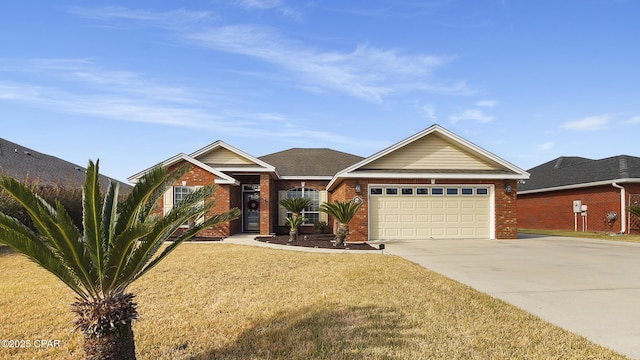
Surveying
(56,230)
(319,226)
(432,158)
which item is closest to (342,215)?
(432,158)

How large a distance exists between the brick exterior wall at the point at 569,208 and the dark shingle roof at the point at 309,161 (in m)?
13.8

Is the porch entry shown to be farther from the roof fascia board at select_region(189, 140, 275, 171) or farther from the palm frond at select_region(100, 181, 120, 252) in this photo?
the palm frond at select_region(100, 181, 120, 252)

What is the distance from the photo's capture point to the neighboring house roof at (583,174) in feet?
65.8

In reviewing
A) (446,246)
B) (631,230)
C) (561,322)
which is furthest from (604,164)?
(561,322)

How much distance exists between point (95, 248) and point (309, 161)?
2015 cm

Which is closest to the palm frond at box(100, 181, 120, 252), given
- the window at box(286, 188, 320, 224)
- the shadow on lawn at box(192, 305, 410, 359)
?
the shadow on lawn at box(192, 305, 410, 359)

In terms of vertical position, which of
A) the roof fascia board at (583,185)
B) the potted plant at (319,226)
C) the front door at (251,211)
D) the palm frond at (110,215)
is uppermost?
the roof fascia board at (583,185)

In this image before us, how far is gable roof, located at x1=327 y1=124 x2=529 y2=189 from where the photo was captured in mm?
15969

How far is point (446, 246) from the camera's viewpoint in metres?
13.6

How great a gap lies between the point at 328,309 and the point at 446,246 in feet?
30.2

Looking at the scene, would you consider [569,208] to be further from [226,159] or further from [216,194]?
[216,194]

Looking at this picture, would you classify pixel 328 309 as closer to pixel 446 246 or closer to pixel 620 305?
pixel 620 305

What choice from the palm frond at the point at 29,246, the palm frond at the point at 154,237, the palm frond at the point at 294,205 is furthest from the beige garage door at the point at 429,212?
the palm frond at the point at 29,246

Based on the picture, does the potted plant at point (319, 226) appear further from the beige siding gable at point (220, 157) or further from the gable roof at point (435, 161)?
the beige siding gable at point (220, 157)
